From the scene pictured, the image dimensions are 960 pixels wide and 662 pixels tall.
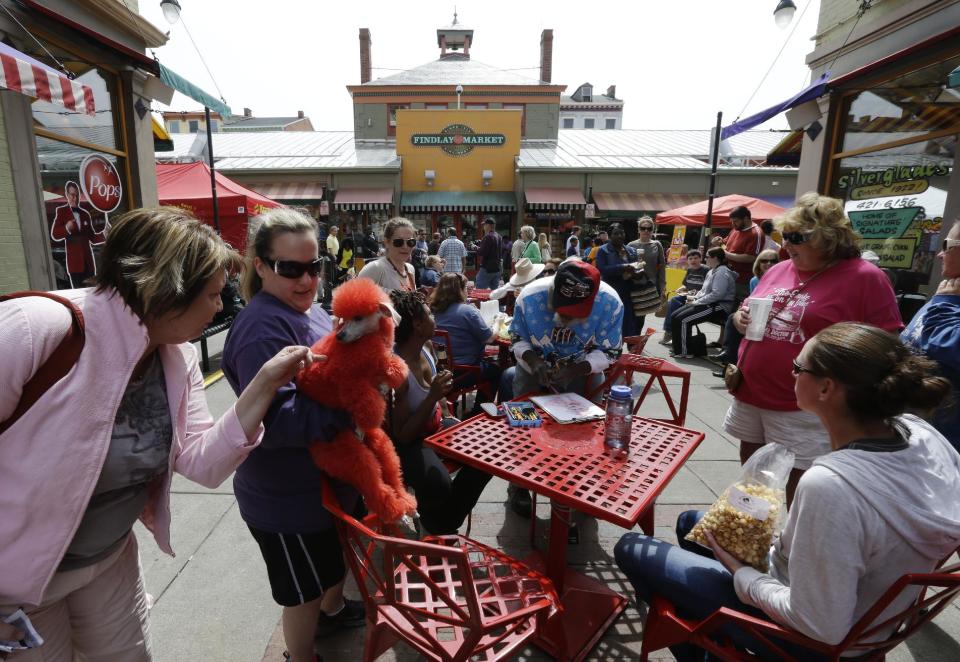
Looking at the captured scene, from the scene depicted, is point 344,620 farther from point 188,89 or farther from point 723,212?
point 723,212

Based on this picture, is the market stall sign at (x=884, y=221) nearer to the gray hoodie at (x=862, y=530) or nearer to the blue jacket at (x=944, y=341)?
the blue jacket at (x=944, y=341)

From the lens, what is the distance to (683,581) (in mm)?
1707

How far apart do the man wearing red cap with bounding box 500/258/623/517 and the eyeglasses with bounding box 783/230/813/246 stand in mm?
972

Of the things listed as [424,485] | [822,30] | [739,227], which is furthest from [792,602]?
[822,30]

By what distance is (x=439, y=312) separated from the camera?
418 centimetres

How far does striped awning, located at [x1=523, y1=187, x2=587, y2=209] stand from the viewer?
19594 millimetres

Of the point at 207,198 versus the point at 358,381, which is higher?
the point at 207,198

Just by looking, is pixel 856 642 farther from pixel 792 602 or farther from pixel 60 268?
pixel 60 268

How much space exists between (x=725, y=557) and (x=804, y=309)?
146 cm

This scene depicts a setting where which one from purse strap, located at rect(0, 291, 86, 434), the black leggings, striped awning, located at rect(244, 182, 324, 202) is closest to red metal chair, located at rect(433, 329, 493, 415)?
the black leggings

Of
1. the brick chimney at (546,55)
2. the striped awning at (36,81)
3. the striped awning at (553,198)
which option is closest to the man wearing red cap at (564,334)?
the striped awning at (36,81)

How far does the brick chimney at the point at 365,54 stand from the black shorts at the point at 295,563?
33815 mm

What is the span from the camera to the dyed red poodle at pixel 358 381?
159cm

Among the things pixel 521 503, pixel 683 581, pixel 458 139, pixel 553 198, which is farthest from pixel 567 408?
pixel 458 139
